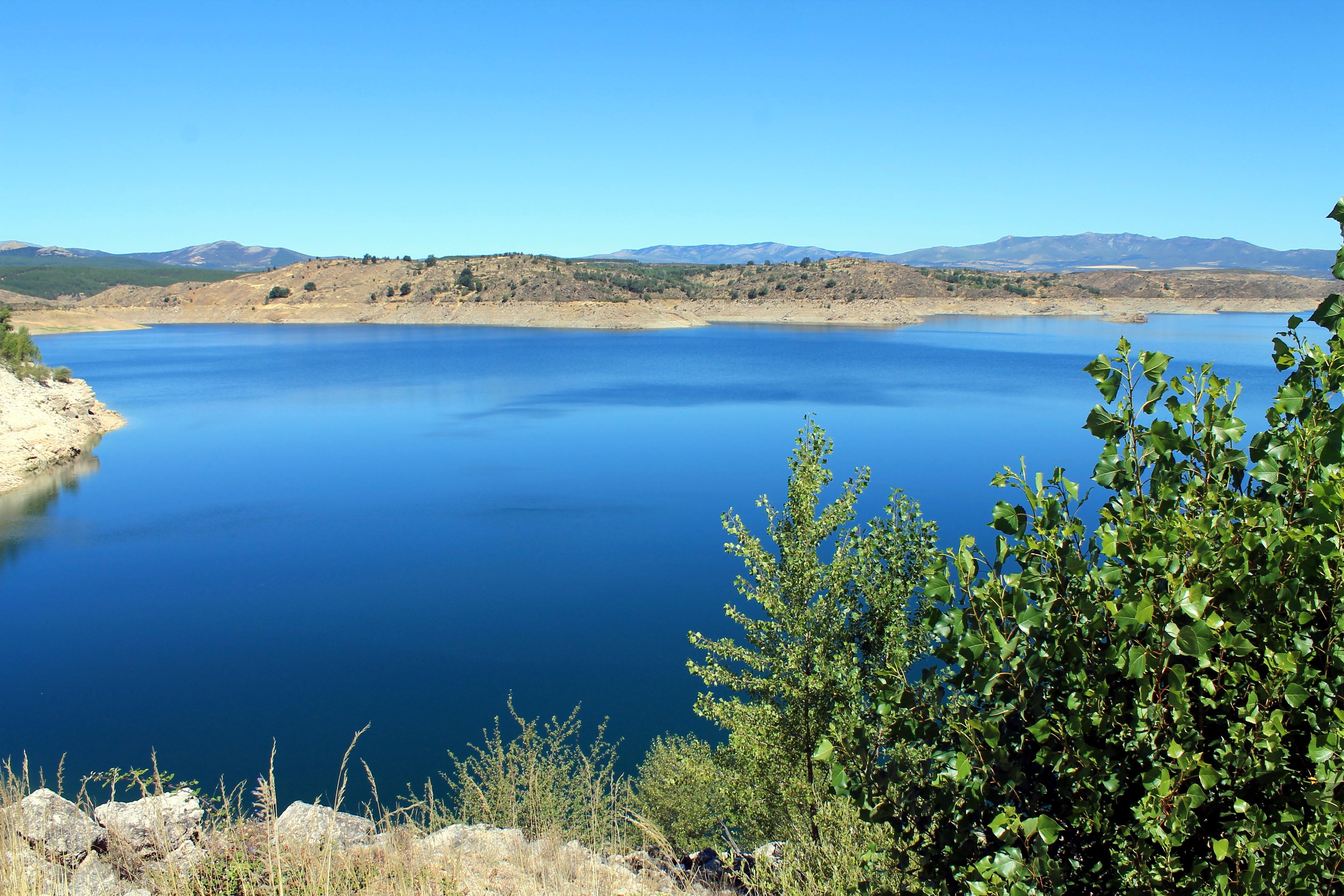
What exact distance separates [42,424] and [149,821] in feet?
96.6

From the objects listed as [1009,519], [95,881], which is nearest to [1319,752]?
[1009,519]

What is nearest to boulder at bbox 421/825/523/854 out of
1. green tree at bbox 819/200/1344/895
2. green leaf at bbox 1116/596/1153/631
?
green tree at bbox 819/200/1344/895

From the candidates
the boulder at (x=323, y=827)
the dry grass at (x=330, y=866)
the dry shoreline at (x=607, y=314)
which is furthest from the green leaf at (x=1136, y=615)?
the dry shoreline at (x=607, y=314)

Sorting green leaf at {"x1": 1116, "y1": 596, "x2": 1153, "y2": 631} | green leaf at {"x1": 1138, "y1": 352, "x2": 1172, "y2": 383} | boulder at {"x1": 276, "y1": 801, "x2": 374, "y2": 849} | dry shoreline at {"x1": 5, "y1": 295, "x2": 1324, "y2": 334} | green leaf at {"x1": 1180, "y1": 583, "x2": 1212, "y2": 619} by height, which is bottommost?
boulder at {"x1": 276, "y1": 801, "x2": 374, "y2": 849}

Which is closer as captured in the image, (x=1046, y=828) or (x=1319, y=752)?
(x=1319, y=752)

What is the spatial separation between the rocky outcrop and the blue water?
917 millimetres

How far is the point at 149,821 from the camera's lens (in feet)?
18.5

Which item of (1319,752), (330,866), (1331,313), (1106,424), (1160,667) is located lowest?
(330,866)

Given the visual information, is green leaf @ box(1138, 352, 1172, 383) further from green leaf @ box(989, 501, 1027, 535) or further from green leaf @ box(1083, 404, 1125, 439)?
green leaf @ box(989, 501, 1027, 535)

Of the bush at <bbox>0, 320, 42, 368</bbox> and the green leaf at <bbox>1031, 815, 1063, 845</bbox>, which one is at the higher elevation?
the bush at <bbox>0, 320, 42, 368</bbox>

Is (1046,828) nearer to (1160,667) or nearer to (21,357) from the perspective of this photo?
(1160,667)

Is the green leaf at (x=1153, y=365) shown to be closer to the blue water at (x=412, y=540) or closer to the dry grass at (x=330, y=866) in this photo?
the dry grass at (x=330, y=866)

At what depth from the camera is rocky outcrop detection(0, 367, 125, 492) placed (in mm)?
26391

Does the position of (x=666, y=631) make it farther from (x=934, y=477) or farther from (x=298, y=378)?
(x=298, y=378)
